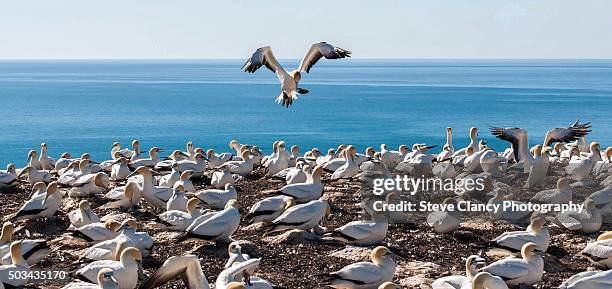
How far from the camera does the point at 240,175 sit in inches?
717

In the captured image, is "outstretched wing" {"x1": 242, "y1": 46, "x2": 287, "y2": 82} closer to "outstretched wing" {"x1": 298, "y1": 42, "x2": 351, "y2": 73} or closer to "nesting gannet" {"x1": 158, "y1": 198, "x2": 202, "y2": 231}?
"outstretched wing" {"x1": 298, "y1": 42, "x2": 351, "y2": 73}

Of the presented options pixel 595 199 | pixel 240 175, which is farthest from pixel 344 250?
pixel 240 175

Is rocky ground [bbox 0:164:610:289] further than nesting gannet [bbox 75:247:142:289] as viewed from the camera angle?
Yes

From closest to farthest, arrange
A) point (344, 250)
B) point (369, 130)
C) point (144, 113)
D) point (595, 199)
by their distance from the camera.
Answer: point (344, 250) → point (595, 199) → point (369, 130) → point (144, 113)

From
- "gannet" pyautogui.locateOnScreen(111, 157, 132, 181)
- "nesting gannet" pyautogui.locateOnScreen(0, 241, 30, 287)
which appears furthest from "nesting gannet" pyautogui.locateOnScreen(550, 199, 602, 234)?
"gannet" pyautogui.locateOnScreen(111, 157, 132, 181)

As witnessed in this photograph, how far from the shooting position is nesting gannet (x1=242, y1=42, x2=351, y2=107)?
15328mm

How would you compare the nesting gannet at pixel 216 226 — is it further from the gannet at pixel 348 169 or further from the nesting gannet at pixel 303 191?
the gannet at pixel 348 169

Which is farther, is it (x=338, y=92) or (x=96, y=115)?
(x=338, y=92)

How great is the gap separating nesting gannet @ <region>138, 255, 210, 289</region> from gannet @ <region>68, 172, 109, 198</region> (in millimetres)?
8402

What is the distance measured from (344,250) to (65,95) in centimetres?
10324

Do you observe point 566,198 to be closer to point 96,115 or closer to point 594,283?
point 594,283

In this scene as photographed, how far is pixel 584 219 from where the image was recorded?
466 inches

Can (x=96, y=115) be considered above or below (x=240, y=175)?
below

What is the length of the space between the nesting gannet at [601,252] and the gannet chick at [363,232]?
2.37 m
